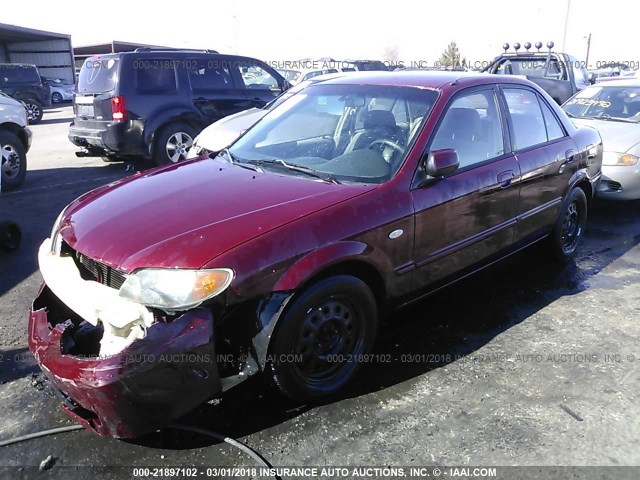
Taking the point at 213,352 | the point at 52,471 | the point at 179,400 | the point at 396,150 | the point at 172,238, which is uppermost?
the point at 396,150

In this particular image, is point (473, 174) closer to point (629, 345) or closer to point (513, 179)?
point (513, 179)

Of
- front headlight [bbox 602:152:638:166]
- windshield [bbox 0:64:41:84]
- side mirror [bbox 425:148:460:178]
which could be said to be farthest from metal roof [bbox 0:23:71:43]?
side mirror [bbox 425:148:460:178]

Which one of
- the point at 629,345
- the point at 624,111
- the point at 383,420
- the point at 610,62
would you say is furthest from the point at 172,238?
the point at 610,62

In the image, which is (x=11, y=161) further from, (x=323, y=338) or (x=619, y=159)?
(x=619, y=159)

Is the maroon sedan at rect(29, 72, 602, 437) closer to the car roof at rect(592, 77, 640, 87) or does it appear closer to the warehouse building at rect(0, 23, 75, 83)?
the car roof at rect(592, 77, 640, 87)

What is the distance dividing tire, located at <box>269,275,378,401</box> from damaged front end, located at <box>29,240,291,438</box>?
113 mm

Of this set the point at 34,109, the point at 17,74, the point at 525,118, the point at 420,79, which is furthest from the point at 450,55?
the point at 420,79

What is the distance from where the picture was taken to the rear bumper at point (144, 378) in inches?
86.4

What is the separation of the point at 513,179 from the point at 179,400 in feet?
8.89

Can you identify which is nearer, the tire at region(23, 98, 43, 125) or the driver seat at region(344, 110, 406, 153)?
the driver seat at region(344, 110, 406, 153)

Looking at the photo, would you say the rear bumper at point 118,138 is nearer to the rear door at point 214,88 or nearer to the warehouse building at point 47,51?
the rear door at point 214,88

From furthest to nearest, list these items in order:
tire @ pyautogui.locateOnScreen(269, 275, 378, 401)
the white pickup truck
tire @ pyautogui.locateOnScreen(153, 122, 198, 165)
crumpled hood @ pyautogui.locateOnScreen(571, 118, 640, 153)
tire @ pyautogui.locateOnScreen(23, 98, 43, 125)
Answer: tire @ pyautogui.locateOnScreen(23, 98, 43, 125)
tire @ pyautogui.locateOnScreen(153, 122, 198, 165)
the white pickup truck
crumpled hood @ pyautogui.locateOnScreen(571, 118, 640, 153)
tire @ pyautogui.locateOnScreen(269, 275, 378, 401)

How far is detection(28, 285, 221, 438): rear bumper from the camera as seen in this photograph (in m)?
2.19

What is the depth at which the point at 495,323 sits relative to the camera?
3793 mm
